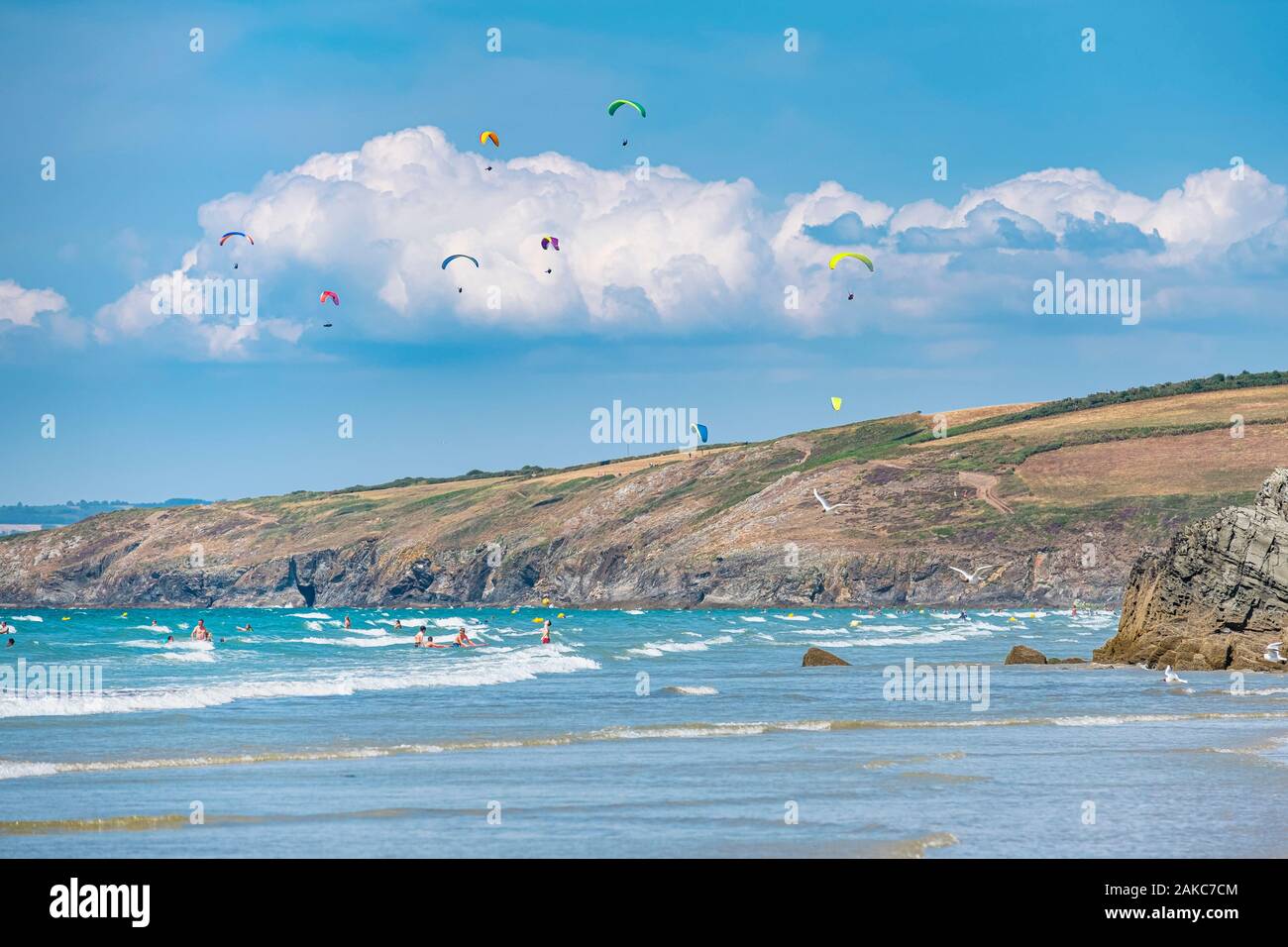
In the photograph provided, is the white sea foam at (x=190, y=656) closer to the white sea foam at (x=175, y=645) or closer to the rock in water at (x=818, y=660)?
the white sea foam at (x=175, y=645)

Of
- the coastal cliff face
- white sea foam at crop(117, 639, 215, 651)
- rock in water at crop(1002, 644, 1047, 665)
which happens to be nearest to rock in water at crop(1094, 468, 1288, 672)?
rock in water at crop(1002, 644, 1047, 665)

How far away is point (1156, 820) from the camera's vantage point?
1809 cm

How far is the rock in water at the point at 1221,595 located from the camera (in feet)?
156

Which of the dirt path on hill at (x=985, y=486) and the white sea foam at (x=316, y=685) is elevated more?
the dirt path on hill at (x=985, y=486)

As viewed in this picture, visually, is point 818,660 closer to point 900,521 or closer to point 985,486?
point 900,521

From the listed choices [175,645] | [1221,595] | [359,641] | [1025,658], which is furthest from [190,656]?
[1221,595]

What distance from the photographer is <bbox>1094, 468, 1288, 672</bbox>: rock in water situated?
47.6 meters

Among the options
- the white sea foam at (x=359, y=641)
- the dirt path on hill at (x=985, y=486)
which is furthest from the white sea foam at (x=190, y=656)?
the dirt path on hill at (x=985, y=486)

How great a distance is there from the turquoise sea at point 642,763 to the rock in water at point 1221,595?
2.30 m

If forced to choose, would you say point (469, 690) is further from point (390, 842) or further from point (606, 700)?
point (390, 842)

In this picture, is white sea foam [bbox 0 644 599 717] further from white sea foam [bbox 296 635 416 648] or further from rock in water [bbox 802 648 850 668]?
white sea foam [bbox 296 635 416 648]

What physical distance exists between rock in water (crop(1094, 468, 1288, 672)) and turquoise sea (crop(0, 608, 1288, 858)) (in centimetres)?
230

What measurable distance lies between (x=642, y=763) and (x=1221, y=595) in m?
31.8
